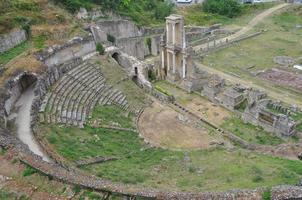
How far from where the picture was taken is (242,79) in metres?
46.4

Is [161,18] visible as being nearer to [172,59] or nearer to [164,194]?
[172,59]

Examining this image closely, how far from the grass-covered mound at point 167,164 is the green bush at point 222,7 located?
48095 mm

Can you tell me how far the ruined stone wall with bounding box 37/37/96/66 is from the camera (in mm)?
39344

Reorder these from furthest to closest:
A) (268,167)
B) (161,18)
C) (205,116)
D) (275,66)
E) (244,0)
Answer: (244,0), (161,18), (275,66), (205,116), (268,167)

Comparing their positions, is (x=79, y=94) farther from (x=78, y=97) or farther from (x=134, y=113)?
(x=134, y=113)

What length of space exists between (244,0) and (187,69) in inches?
1702

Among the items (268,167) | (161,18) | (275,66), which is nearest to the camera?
(268,167)

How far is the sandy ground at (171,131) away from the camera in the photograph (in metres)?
32.3

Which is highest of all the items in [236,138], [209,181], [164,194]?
[164,194]

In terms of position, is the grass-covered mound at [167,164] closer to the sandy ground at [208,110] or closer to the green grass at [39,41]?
the sandy ground at [208,110]

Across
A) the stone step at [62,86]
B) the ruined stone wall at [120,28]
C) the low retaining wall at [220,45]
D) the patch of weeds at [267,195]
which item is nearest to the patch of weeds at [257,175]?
the patch of weeds at [267,195]

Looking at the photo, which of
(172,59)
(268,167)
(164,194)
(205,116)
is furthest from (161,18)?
(164,194)

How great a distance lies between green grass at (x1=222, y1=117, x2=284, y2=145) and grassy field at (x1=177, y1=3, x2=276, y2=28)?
34.4 m

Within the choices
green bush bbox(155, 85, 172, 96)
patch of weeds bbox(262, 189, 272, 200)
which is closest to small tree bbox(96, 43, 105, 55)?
green bush bbox(155, 85, 172, 96)
